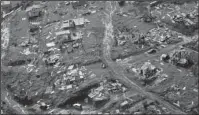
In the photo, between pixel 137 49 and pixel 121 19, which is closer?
pixel 137 49

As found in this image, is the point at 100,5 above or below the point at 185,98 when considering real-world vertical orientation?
above

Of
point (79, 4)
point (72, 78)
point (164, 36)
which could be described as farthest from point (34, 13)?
point (164, 36)

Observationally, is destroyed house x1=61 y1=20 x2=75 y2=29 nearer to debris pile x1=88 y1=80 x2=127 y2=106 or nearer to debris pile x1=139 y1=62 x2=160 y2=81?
debris pile x1=88 y1=80 x2=127 y2=106

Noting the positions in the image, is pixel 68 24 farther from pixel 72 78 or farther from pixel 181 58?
pixel 181 58

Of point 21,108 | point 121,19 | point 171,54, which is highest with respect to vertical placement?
point 121,19

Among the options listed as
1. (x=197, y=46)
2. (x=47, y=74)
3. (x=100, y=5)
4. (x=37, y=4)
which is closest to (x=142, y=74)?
(x=197, y=46)

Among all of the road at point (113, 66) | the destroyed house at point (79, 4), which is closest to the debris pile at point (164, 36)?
the road at point (113, 66)

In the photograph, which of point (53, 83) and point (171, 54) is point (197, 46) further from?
point (53, 83)

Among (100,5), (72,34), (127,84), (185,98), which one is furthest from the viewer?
(100,5)

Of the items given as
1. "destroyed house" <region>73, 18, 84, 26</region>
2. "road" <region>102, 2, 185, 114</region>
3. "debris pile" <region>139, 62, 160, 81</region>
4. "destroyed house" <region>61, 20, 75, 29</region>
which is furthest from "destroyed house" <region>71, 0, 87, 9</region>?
"debris pile" <region>139, 62, 160, 81</region>
